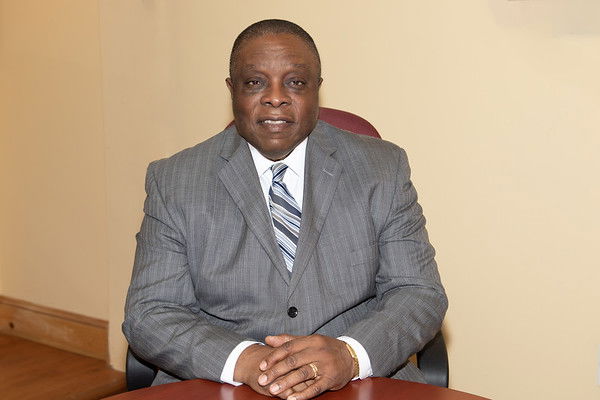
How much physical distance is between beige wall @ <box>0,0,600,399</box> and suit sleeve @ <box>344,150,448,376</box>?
2.32 ft

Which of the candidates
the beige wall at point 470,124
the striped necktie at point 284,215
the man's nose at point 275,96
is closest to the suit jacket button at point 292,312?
the striped necktie at point 284,215

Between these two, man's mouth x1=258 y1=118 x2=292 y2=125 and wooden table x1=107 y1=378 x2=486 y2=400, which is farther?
man's mouth x1=258 y1=118 x2=292 y2=125

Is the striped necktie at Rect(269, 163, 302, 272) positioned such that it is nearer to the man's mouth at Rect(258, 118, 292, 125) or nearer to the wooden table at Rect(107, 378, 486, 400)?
the man's mouth at Rect(258, 118, 292, 125)

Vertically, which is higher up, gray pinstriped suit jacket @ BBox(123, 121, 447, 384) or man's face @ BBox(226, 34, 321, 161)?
man's face @ BBox(226, 34, 321, 161)

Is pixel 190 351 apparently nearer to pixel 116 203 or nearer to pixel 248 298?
pixel 248 298

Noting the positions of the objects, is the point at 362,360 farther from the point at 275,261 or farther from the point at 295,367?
the point at 275,261

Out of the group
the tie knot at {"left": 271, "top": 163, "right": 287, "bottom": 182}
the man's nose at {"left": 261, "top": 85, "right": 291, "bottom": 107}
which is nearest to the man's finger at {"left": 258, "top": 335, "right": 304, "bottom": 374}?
the tie knot at {"left": 271, "top": 163, "right": 287, "bottom": 182}

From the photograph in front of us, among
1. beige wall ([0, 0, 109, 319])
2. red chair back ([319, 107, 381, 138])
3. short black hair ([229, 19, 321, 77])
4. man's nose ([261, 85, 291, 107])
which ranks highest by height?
short black hair ([229, 19, 321, 77])

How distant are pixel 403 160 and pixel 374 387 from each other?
0.79 m

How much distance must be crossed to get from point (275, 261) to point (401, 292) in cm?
35

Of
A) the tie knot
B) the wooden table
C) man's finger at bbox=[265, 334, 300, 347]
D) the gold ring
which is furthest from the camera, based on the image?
the tie knot

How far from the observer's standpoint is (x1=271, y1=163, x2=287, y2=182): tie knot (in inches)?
92.0

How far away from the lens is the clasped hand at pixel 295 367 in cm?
182

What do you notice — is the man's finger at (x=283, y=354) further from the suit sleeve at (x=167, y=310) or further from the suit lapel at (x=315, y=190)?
the suit lapel at (x=315, y=190)
